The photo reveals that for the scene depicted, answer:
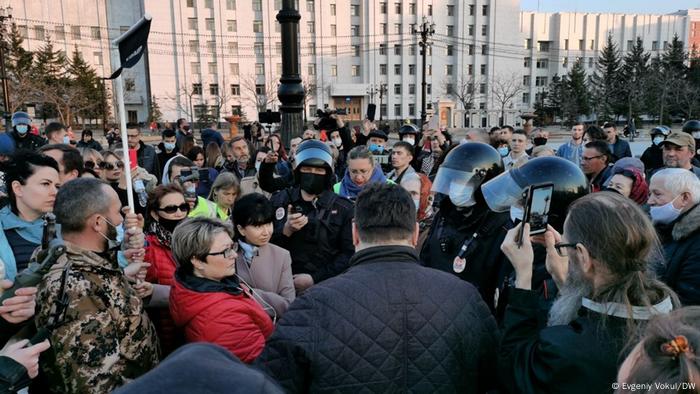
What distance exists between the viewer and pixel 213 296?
260 centimetres

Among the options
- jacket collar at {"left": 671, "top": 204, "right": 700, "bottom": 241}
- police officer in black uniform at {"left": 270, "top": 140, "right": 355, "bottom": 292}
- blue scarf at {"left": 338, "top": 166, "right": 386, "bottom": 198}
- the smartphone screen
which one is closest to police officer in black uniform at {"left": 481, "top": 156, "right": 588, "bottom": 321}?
the smartphone screen

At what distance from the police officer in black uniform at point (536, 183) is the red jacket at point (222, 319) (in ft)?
4.79

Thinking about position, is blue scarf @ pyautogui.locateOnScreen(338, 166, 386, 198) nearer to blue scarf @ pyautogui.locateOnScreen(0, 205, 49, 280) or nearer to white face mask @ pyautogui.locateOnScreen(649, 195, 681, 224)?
white face mask @ pyautogui.locateOnScreen(649, 195, 681, 224)

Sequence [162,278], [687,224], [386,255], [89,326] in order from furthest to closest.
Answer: [162,278] → [687,224] → [89,326] → [386,255]

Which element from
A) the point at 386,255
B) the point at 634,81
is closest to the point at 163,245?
the point at 386,255

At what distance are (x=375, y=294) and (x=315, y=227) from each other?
7.01 ft

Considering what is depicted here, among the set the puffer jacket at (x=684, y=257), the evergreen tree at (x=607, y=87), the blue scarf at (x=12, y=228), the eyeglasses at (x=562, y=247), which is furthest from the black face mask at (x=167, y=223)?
the evergreen tree at (x=607, y=87)

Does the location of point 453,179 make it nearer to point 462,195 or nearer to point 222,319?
point 462,195

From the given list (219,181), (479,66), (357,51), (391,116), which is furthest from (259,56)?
(219,181)

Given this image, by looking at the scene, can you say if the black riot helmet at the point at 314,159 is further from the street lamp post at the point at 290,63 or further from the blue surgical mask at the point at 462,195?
the street lamp post at the point at 290,63

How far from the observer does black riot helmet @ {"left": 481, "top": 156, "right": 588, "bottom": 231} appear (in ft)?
9.36

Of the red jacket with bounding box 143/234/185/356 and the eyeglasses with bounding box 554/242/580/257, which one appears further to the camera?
the red jacket with bounding box 143/234/185/356

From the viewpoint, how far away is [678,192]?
11.4 feet

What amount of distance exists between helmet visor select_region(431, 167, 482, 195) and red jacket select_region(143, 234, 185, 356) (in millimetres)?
1931
